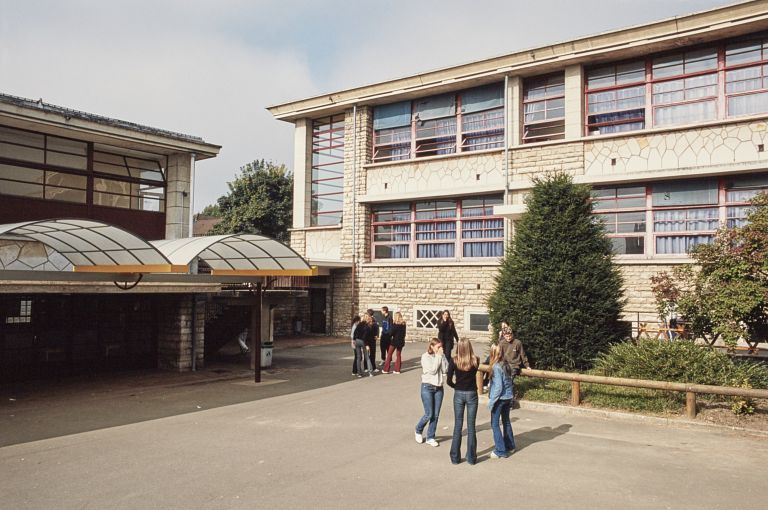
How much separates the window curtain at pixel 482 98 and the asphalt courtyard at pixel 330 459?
1366cm

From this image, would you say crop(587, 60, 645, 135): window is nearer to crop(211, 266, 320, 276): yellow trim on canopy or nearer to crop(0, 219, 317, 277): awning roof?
crop(211, 266, 320, 276): yellow trim on canopy

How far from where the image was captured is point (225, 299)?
1702 cm

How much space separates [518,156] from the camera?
21297mm

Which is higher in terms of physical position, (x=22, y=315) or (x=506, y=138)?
(x=506, y=138)

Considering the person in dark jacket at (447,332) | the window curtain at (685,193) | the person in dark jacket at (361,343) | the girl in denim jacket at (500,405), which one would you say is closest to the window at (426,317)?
the person in dark jacket at (447,332)

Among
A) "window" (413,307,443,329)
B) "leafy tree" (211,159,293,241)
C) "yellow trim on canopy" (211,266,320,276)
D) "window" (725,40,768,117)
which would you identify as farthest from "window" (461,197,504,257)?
"leafy tree" (211,159,293,241)

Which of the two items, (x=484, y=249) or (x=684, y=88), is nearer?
(x=684, y=88)

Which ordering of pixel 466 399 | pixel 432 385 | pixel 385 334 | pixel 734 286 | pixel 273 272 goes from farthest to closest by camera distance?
pixel 385 334, pixel 273 272, pixel 734 286, pixel 432 385, pixel 466 399

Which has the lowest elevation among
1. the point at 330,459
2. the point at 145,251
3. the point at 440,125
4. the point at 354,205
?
the point at 330,459

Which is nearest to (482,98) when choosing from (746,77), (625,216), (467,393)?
(625,216)

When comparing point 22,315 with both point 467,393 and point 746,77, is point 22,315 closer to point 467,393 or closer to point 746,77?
point 467,393

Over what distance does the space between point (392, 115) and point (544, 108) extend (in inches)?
253

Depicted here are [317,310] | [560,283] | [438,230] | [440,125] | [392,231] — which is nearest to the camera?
[560,283]

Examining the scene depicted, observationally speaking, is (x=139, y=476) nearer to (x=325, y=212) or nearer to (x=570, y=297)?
(x=570, y=297)
